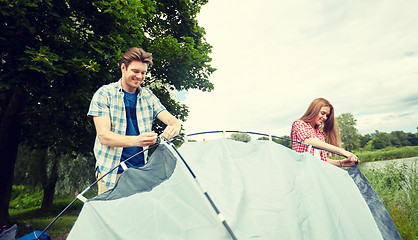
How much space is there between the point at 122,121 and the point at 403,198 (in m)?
5.01

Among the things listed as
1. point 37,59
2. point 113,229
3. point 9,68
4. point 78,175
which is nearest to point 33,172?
point 78,175

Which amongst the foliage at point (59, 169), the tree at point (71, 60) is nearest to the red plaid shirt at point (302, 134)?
the tree at point (71, 60)

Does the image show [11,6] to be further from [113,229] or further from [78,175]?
[78,175]

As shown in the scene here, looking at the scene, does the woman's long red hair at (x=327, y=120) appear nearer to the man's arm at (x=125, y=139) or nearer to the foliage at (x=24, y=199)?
the man's arm at (x=125, y=139)

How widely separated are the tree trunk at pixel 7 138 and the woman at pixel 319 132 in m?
6.73

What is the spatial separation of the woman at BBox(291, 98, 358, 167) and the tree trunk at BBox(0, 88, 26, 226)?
6727 mm

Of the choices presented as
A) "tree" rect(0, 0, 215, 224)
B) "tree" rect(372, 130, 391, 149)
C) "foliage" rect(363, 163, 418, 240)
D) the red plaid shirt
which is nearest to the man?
the red plaid shirt

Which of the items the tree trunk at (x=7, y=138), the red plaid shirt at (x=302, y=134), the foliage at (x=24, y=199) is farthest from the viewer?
the foliage at (x=24, y=199)

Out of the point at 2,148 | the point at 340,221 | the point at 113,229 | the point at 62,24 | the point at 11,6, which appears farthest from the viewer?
the point at 2,148

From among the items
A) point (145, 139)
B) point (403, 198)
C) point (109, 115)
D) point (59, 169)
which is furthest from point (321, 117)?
point (59, 169)

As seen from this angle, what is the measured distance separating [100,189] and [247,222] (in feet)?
4.58

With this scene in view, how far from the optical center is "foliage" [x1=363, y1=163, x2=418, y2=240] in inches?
143

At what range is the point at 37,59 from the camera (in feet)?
13.2

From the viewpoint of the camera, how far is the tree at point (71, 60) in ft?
14.4
